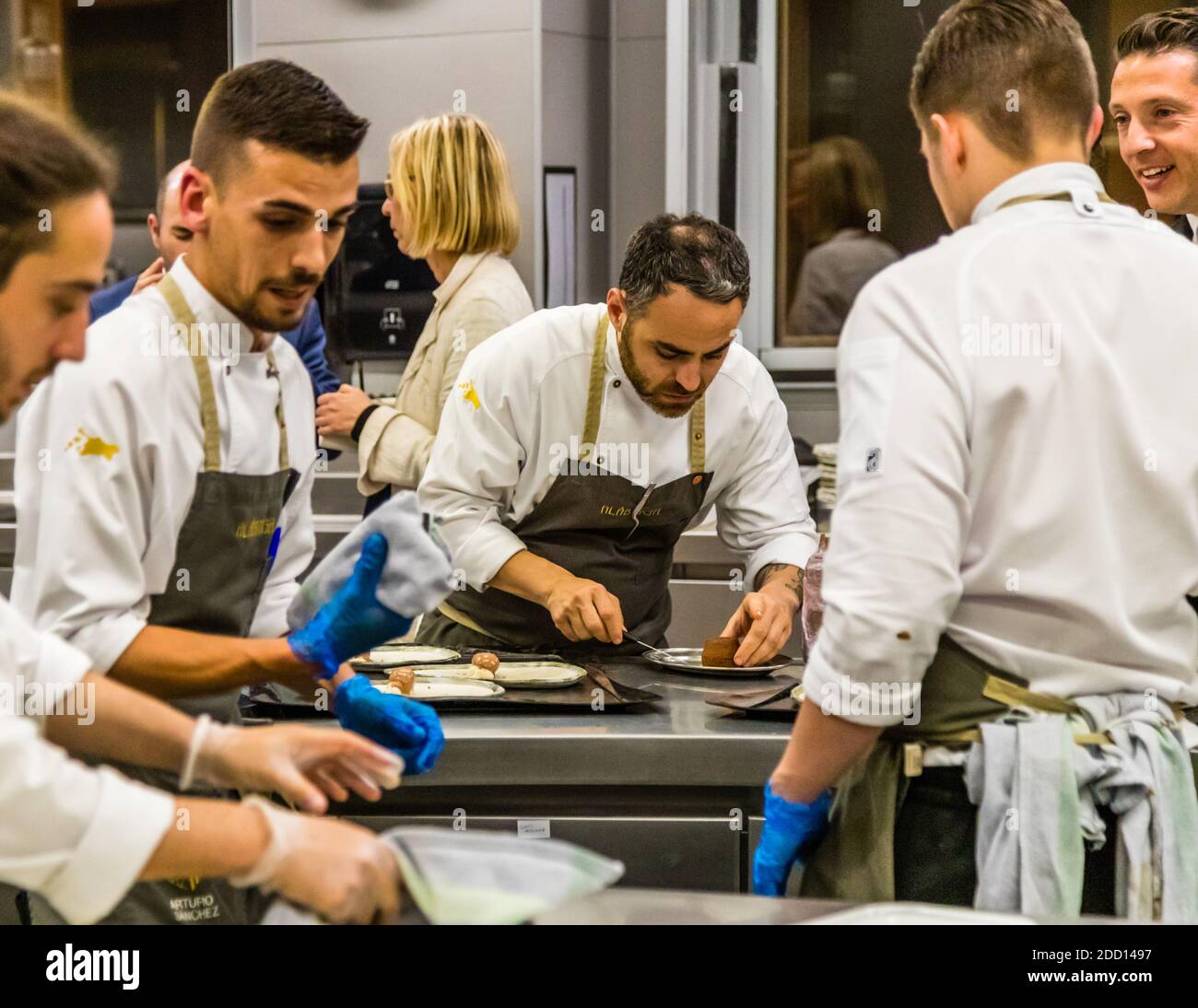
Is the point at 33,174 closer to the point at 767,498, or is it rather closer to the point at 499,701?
the point at 499,701

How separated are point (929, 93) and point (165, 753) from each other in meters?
1.00

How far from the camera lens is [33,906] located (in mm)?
1578

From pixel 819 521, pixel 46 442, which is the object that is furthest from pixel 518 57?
pixel 46 442

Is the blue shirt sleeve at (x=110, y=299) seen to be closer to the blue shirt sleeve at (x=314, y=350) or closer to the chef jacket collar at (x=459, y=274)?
the blue shirt sleeve at (x=314, y=350)

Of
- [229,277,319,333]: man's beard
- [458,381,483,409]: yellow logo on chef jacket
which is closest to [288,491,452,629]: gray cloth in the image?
[229,277,319,333]: man's beard

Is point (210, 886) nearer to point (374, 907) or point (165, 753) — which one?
point (165, 753)

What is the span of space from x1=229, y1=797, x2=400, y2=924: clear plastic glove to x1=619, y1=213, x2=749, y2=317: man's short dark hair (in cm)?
138

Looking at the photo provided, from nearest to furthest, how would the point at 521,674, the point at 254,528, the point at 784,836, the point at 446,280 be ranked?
1. the point at 784,836
2. the point at 254,528
3. the point at 521,674
4. the point at 446,280

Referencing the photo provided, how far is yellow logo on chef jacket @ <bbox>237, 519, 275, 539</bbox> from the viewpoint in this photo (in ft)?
5.34

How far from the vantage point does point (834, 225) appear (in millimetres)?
3951

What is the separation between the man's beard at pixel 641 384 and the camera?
240 cm

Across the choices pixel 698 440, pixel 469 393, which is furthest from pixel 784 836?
pixel 469 393

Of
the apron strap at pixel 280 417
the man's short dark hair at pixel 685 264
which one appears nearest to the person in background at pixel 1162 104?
the man's short dark hair at pixel 685 264

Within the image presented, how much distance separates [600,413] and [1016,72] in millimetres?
1181
